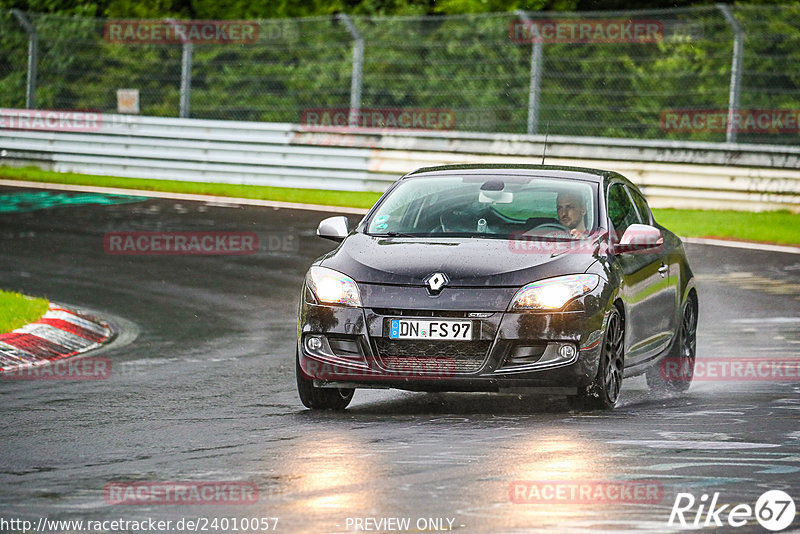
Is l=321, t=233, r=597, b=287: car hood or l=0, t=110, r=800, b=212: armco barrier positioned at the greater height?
l=321, t=233, r=597, b=287: car hood

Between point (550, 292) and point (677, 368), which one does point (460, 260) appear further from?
point (677, 368)

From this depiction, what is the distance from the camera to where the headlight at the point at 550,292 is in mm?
8836

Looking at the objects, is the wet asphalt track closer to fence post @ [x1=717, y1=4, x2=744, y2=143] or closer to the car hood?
the car hood

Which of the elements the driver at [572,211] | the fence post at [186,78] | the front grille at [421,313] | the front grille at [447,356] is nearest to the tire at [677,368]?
the driver at [572,211]

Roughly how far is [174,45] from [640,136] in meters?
8.12

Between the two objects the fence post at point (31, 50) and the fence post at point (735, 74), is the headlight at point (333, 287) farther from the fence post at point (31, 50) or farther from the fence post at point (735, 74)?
the fence post at point (31, 50)

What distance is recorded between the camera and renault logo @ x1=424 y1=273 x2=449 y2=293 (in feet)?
28.9

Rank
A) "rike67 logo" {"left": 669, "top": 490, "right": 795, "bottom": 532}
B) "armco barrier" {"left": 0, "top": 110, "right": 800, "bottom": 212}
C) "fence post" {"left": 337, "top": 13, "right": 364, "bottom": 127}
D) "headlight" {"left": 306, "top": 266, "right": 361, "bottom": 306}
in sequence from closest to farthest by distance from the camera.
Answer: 1. "rike67 logo" {"left": 669, "top": 490, "right": 795, "bottom": 532}
2. "headlight" {"left": 306, "top": 266, "right": 361, "bottom": 306}
3. "armco barrier" {"left": 0, "top": 110, "right": 800, "bottom": 212}
4. "fence post" {"left": 337, "top": 13, "right": 364, "bottom": 127}

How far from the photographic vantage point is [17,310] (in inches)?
519

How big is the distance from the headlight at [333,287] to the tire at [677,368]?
8.71ft

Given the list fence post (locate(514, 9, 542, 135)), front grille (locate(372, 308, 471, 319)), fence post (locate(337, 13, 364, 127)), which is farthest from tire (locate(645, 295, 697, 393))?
fence post (locate(337, 13, 364, 127))

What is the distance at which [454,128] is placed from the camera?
84.2 ft

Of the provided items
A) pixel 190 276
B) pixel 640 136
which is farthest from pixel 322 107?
pixel 190 276

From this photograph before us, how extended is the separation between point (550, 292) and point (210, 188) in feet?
56.2
